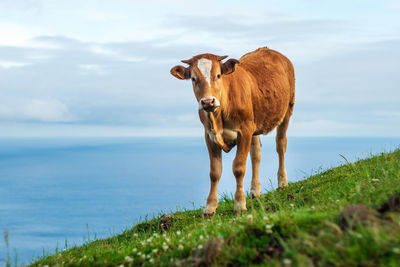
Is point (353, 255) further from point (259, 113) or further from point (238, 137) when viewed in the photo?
point (259, 113)

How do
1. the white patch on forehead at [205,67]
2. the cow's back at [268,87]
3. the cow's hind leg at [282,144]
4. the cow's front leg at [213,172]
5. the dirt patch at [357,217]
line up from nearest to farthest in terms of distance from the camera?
the dirt patch at [357,217] → the white patch on forehead at [205,67] → the cow's front leg at [213,172] → the cow's back at [268,87] → the cow's hind leg at [282,144]

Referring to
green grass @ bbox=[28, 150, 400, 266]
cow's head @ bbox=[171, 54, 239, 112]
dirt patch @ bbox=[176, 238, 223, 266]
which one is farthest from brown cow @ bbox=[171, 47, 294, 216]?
dirt patch @ bbox=[176, 238, 223, 266]

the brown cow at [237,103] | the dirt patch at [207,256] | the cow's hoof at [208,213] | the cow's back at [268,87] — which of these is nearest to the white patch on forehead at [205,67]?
the brown cow at [237,103]

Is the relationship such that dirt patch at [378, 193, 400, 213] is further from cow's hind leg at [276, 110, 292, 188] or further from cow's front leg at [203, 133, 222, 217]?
cow's hind leg at [276, 110, 292, 188]

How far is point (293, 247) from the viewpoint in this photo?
540cm

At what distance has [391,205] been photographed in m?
6.21

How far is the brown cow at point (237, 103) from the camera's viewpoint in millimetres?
9906

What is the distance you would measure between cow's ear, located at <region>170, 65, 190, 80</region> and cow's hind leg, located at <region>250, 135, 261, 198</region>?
3.66 meters

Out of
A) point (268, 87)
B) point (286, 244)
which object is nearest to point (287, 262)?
point (286, 244)

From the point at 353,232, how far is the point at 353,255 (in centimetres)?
36

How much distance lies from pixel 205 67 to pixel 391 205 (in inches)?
195

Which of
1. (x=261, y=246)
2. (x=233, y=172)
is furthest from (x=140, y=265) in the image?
(x=233, y=172)

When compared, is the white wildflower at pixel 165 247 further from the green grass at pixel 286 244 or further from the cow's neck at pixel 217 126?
the cow's neck at pixel 217 126

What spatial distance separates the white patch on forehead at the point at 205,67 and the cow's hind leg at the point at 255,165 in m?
3.80
